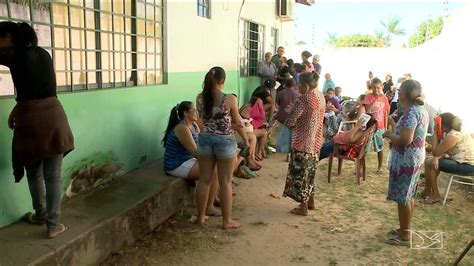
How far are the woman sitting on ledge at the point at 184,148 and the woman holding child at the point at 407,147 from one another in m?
1.73

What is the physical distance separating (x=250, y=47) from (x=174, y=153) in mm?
6166

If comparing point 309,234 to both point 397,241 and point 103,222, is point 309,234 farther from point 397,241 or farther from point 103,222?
point 103,222

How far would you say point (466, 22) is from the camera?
35.9 feet

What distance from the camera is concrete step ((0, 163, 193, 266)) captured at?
9.37 ft

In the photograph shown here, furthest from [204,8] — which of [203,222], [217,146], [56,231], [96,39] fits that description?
[56,231]

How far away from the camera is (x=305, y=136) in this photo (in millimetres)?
4480

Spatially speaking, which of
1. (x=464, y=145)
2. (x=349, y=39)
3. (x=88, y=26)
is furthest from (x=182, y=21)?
(x=349, y=39)

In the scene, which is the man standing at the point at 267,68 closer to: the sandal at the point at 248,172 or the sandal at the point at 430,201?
the sandal at the point at 248,172

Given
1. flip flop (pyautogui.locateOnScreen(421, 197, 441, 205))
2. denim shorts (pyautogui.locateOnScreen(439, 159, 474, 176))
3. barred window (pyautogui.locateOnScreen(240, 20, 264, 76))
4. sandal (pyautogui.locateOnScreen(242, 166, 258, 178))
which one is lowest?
flip flop (pyautogui.locateOnScreen(421, 197, 441, 205))

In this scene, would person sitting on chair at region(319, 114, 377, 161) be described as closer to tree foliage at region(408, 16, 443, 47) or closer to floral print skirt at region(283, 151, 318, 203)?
floral print skirt at region(283, 151, 318, 203)

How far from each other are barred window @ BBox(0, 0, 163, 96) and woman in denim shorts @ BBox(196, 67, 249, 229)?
1227 millimetres

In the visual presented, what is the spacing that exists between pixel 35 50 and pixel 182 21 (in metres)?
3.32

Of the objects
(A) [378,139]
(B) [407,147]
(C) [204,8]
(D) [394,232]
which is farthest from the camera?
(C) [204,8]

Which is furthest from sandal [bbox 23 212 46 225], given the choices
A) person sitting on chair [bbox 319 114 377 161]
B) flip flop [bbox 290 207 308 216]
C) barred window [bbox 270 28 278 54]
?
barred window [bbox 270 28 278 54]
